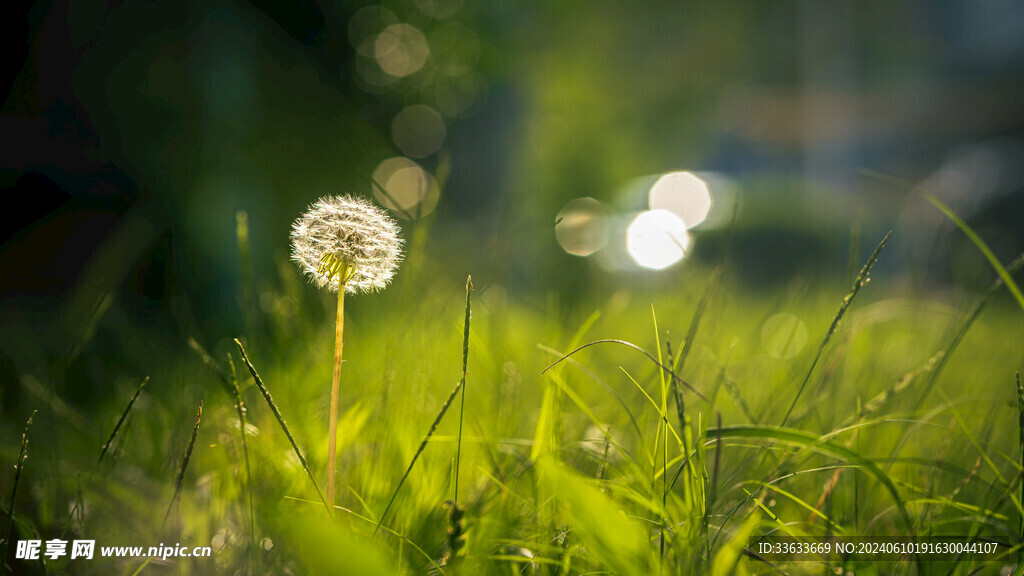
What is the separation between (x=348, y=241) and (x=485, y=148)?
10.5 ft

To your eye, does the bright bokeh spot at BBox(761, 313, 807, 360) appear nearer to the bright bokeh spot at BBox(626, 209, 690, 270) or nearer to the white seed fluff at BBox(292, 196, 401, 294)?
the bright bokeh spot at BBox(626, 209, 690, 270)

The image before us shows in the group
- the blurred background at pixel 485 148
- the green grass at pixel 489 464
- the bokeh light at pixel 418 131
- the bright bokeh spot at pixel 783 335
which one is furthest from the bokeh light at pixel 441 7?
the bright bokeh spot at pixel 783 335

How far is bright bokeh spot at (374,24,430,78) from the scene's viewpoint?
275 centimetres

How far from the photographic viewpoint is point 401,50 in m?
2.95

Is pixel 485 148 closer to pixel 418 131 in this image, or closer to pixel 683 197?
pixel 418 131

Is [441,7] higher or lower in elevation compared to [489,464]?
higher

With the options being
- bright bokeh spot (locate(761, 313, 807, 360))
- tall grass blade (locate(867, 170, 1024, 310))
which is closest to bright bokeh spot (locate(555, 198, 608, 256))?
bright bokeh spot (locate(761, 313, 807, 360))

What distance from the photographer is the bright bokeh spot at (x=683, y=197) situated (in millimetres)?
5805

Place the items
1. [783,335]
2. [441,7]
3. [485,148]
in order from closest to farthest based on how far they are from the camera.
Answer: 1. [783,335]
2. [441,7]
3. [485,148]

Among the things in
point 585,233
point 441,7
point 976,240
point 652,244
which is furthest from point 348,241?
point 652,244

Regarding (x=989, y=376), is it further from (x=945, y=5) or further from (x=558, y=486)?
(x=945, y=5)

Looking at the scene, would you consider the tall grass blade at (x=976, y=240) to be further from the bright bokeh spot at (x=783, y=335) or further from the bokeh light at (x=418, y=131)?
the bokeh light at (x=418, y=131)

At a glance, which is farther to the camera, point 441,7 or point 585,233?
point 585,233

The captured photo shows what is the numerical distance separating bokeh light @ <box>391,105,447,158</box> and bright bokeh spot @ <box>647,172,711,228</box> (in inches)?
126
